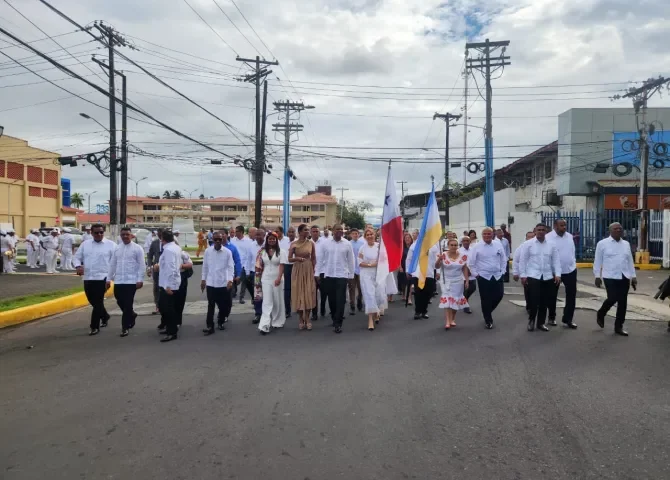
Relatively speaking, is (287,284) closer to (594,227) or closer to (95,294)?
(95,294)

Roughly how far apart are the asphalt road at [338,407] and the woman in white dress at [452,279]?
2.62 ft

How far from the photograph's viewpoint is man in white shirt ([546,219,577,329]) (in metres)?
9.41

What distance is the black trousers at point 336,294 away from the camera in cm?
919

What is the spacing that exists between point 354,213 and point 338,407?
99.0 metres

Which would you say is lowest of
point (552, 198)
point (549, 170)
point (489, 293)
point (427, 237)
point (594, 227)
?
point (489, 293)

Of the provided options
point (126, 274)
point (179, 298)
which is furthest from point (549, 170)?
point (126, 274)

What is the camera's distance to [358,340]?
8.43 metres

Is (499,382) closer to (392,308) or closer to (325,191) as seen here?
(392,308)

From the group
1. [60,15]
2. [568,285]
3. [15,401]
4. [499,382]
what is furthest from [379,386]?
[60,15]

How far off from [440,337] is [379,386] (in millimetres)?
2939

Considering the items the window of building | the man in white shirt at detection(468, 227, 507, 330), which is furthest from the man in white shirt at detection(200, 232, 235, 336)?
the window of building

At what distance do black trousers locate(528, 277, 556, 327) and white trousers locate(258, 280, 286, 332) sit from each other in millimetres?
4022

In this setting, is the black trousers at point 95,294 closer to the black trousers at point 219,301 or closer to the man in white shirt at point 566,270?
the black trousers at point 219,301

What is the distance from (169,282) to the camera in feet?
28.8
